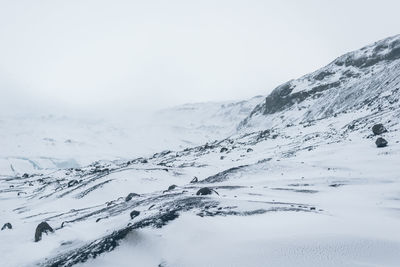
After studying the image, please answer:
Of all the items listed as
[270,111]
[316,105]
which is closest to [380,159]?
[316,105]

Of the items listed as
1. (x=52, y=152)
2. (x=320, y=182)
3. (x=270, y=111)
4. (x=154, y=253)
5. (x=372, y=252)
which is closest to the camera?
(x=372, y=252)

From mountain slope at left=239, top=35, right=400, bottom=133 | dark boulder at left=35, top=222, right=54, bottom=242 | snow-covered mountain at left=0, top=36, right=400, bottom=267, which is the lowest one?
snow-covered mountain at left=0, top=36, right=400, bottom=267

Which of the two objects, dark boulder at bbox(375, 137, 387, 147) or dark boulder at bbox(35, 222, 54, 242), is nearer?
dark boulder at bbox(35, 222, 54, 242)

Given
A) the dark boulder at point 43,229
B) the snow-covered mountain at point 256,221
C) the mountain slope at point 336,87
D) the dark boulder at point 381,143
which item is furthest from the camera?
the mountain slope at point 336,87

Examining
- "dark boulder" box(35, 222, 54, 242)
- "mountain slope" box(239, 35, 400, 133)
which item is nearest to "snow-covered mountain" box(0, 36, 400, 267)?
"dark boulder" box(35, 222, 54, 242)

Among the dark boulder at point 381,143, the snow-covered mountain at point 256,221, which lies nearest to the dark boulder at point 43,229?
the snow-covered mountain at point 256,221

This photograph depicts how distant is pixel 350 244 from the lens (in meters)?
8.21

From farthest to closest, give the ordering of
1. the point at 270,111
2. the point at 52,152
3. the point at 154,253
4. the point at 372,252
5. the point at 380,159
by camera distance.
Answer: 1. the point at 52,152
2. the point at 270,111
3. the point at 380,159
4. the point at 154,253
5. the point at 372,252

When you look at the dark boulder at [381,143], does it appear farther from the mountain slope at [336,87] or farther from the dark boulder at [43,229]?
the mountain slope at [336,87]

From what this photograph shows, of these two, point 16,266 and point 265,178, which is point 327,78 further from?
point 16,266

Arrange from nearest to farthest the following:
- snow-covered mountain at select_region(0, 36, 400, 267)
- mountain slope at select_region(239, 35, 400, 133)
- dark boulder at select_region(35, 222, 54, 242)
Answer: snow-covered mountain at select_region(0, 36, 400, 267) → dark boulder at select_region(35, 222, 54, 242) → mountain slope at select_region(239, 35, 400, 133)

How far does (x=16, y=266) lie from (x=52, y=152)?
16088 centimetres

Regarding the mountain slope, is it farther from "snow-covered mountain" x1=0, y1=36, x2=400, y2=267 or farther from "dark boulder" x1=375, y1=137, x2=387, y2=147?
"snow-covered mountain" x1=0, y1=36, x2=400, y2=267

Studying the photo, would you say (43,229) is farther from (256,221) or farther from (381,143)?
(381,143)
